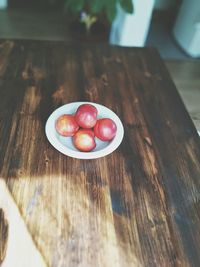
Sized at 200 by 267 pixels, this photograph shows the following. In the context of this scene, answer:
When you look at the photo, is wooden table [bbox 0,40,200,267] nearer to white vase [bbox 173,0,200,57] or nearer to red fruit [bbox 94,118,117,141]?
red fruit [bbox 94,118,117,141]

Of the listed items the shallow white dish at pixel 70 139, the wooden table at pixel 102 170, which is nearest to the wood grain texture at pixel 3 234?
the wooden table at pixel 102 170

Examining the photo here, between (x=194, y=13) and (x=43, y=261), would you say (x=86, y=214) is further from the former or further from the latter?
(x=194, y=13)

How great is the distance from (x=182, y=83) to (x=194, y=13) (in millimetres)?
694

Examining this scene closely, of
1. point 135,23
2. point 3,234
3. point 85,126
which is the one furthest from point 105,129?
point 135,23

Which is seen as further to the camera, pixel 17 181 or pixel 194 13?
pixel 194 13

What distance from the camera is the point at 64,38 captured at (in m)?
2.40

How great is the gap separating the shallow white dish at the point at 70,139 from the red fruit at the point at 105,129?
0.8 inches

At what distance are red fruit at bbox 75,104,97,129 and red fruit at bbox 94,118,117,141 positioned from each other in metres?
0.02

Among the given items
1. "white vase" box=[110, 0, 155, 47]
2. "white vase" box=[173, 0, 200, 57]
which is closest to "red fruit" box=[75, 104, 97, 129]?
"white vase" box=[110, 0, 155, 47]

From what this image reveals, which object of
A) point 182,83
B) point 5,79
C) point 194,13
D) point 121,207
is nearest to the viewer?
point 121,207

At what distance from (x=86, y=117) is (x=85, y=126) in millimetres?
30

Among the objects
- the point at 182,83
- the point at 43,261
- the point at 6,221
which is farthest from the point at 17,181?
the point at 182,83

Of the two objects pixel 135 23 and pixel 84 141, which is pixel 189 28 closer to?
pixel 135 23

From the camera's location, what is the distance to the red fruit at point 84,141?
761 mm
